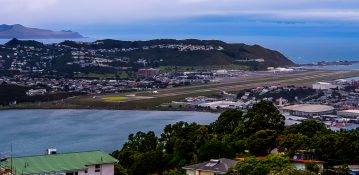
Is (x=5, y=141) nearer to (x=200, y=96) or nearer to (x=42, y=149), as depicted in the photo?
(x=42, y=149)

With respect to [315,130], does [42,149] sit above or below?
below

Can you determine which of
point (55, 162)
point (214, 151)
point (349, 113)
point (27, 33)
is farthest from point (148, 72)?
point (27, 33)

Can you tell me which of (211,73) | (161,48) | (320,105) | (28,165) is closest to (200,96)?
(320,105)

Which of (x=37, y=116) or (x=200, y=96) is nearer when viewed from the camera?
(x=37, y=116)

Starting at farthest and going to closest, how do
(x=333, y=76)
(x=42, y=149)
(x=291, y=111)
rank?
(x=333, y=76) < (x=291, y=111) < (x=42, y=149)

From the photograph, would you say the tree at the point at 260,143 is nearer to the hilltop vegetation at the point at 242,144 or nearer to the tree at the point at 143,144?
the hilltop vegetation at the point at 242,144

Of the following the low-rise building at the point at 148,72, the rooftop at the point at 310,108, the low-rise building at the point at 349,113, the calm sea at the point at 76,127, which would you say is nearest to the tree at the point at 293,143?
the calm sea at the point at 76,127

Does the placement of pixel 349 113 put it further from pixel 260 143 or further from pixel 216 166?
pixel 216 166
